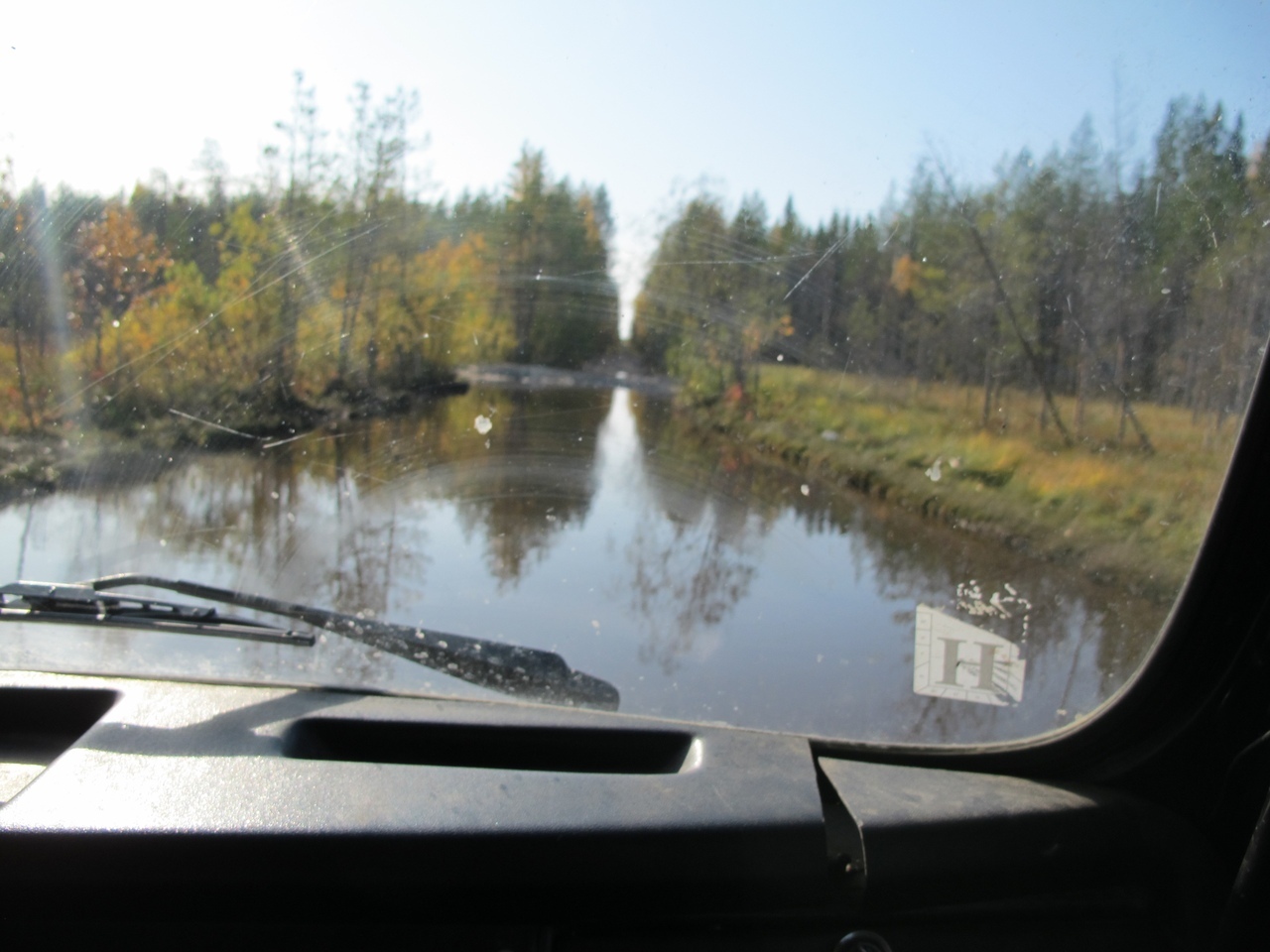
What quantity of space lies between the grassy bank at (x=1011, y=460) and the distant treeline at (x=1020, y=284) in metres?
0.06

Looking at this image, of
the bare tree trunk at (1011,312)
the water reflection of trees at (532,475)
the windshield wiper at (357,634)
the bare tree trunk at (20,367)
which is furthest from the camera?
the water reflection of trees at (532,475)

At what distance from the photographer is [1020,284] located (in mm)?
3107

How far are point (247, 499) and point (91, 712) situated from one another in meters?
0.84

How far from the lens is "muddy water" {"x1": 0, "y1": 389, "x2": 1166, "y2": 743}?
324cm

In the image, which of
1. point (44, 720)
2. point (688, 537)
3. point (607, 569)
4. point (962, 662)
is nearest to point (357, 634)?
point (607, 569)

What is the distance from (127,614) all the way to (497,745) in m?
1.30

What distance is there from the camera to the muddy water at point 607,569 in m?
3.24

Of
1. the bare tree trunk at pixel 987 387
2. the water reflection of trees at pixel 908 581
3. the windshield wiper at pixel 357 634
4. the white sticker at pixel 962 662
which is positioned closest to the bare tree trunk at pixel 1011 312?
the bare tree trunk at pixel 987 387

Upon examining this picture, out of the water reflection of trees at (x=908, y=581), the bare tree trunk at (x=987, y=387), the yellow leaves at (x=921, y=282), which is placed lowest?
the water reflection of trees at (x=908, y=581)

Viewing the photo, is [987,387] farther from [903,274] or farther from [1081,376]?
[903,274]

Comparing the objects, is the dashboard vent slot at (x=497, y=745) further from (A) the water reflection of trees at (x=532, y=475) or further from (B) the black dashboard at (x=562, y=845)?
(A) the water reflection of trees at (x=532, y=475)

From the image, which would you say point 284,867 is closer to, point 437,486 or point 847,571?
point 437,486

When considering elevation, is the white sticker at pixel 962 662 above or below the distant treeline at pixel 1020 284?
below

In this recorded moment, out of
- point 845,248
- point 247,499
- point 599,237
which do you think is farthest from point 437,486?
point 845,248
